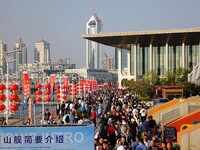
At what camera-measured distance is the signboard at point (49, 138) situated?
20.5 feet

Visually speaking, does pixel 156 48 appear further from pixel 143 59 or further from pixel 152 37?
pixel 152 37

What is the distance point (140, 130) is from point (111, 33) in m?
46.5

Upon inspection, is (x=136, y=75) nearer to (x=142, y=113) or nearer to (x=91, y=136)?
(x=142, y=113)

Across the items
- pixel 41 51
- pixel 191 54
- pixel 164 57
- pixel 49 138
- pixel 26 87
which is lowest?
pixel 49 138

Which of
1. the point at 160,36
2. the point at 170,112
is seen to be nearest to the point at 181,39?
the point at 160,36

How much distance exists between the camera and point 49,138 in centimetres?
625

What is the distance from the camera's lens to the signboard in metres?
6.24

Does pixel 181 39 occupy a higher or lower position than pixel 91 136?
higher

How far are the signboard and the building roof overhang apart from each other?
50627 millimetres

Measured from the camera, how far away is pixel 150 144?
31.4 feet

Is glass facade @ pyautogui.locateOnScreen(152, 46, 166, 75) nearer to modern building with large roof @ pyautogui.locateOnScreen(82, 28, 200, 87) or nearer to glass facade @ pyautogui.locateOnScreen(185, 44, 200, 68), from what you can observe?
modern building with large roof @ pyautogui.locateOnScreen(82, 28, 200, 87)

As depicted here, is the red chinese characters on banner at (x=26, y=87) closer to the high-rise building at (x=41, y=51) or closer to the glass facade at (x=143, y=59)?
the glass facade at (x=143, y=59)

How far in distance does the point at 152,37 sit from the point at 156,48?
6.46 metres

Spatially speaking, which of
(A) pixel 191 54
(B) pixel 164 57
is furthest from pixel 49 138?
(B) pixel 164 57
